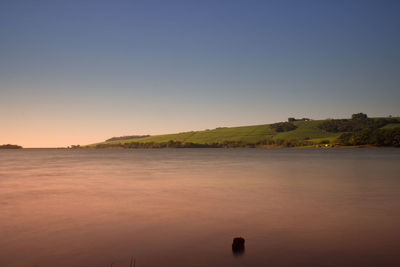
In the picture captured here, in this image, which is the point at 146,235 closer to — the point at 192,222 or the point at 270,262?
the point at 192,222

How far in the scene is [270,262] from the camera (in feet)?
29.3

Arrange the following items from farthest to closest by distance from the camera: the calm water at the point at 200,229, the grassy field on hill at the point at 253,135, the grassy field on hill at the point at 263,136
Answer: the grassy field on hill at the point at 253,135, the grassy field on hill at the point at 263,136, the calm water at the point at 200,229

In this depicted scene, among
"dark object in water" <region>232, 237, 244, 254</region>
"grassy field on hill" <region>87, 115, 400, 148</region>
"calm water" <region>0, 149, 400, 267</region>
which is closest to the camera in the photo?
"calm water" <region>0, 149, 400, 267</region>

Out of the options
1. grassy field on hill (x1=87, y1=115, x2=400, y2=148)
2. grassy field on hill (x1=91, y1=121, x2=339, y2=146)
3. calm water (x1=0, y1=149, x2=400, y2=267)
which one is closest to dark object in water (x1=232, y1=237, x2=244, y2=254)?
calm water (x1=0, y1=149, x2=400, y2=267)

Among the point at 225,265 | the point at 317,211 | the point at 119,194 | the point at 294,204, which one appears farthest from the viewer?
the point at 119,194

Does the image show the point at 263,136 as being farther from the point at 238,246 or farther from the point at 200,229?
the point at 238,246

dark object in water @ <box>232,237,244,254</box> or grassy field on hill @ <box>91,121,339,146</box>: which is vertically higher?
grassy field on hill @ <box>91,121,339,146</box>

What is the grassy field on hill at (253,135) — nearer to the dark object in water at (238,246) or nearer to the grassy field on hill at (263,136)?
the grassy field on hill at (263,136)

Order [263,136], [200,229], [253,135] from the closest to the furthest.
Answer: [200,229], [263,136], [253,135]

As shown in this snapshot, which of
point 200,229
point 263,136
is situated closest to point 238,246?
point 200,229

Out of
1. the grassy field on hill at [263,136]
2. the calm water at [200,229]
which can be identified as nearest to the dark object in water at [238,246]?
the calm water at [200,229]

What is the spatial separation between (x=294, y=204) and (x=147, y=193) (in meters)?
10.5

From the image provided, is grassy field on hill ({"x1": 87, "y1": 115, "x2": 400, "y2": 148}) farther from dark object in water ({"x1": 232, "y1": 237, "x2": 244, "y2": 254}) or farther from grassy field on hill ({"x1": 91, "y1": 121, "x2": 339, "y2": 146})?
dark object in water ({"x1": 232, "y1": 237, "x2": 244, "y2": 254})

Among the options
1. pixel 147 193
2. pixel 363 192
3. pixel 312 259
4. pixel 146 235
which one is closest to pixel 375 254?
pixel 312 259
